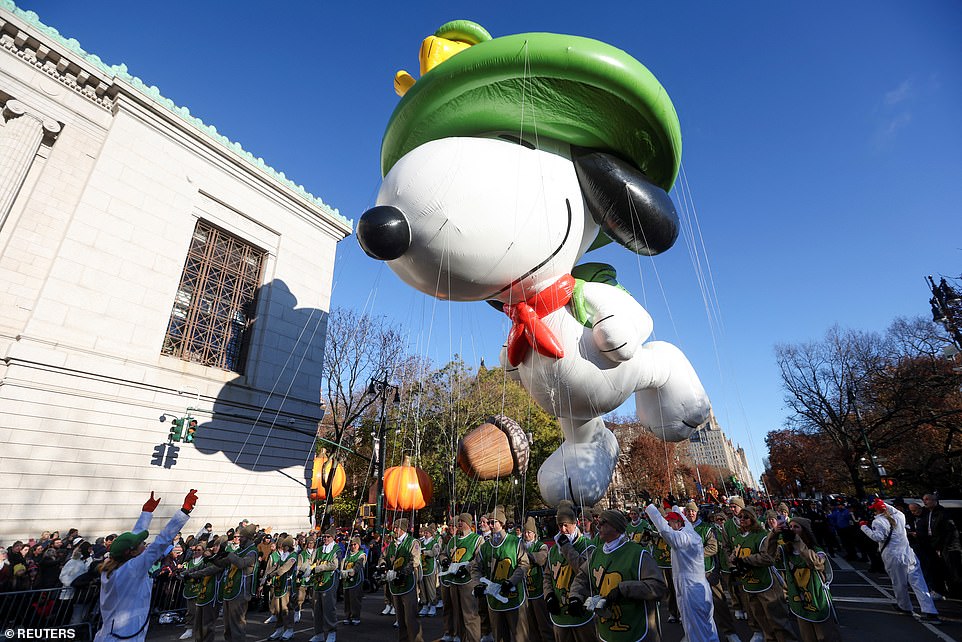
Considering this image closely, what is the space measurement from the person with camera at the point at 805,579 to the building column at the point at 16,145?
15243 millimetres

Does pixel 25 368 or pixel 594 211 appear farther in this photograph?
pixel 25 368

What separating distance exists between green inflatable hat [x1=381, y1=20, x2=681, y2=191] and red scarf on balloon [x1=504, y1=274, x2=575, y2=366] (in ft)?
6.27

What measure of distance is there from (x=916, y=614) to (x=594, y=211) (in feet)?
22.9

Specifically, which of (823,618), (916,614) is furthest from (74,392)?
(916,614)

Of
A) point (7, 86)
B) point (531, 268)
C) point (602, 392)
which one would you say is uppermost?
point (7, 86)

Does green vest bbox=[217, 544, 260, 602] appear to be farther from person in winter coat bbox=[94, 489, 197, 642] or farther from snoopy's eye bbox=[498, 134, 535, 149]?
snoopy's eye bbox=[498, 134, 535, 149]

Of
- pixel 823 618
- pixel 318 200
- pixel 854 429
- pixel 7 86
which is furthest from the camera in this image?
pixel 854 429

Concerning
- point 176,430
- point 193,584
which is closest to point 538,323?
point 193,584

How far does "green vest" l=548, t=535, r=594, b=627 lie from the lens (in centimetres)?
388

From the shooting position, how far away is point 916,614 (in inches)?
232

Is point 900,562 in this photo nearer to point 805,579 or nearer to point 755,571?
point 755,571

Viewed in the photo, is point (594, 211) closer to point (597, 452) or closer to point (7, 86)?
point (597, 452)

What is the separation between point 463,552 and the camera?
568 centimetres

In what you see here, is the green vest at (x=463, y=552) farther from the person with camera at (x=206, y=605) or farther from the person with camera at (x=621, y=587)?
the person with camera at (x=206, y=605)
